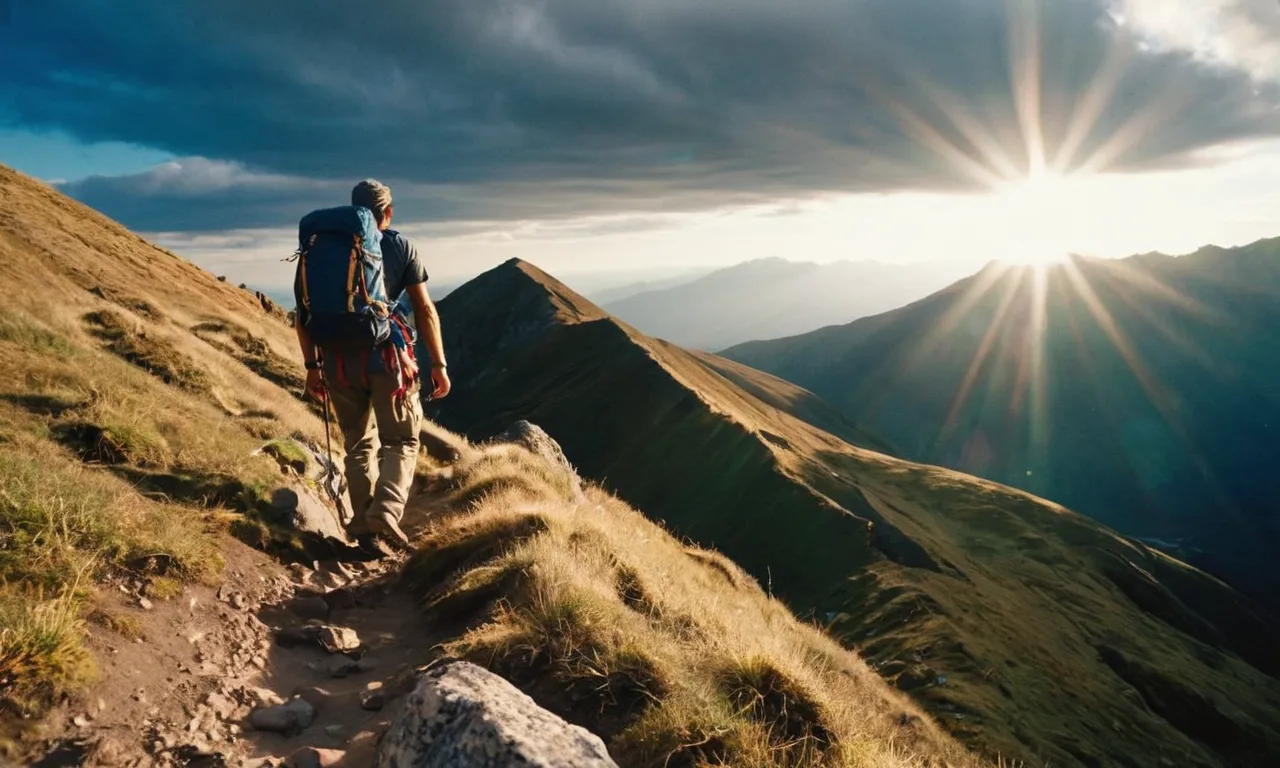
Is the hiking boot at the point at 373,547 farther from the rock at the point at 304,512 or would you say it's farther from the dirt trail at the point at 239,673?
the dirt trail at the point at 239,673

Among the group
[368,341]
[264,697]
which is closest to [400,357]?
[368,341]

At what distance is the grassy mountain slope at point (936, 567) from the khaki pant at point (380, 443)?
2578 cm

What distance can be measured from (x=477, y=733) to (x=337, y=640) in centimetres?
326

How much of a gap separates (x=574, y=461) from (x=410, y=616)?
81.0 m

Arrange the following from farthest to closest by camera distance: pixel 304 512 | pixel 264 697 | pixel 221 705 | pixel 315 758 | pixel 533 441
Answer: pixel 533 441
pixel 304 512
pixel 264 697
pixel 221 705
pixel 315 758

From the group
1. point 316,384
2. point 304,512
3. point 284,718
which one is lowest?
point 284,718

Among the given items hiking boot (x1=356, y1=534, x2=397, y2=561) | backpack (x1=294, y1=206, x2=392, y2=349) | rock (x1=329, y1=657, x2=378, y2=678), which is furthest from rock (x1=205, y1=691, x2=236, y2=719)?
backpack (x1=294, y1=206, x2=392, y2=349)

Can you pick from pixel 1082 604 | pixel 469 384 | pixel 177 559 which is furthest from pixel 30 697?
pixel 469 384

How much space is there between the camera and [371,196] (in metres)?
8.60

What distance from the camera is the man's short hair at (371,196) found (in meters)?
8.58

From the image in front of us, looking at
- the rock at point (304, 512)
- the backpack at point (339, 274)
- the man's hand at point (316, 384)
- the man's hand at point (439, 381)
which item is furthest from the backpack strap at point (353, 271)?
the rock at point (304, 512)

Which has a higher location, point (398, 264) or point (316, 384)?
point (398, 264)

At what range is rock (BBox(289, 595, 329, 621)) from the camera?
695 cm

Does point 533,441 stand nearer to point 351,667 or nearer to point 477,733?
point 351,667
